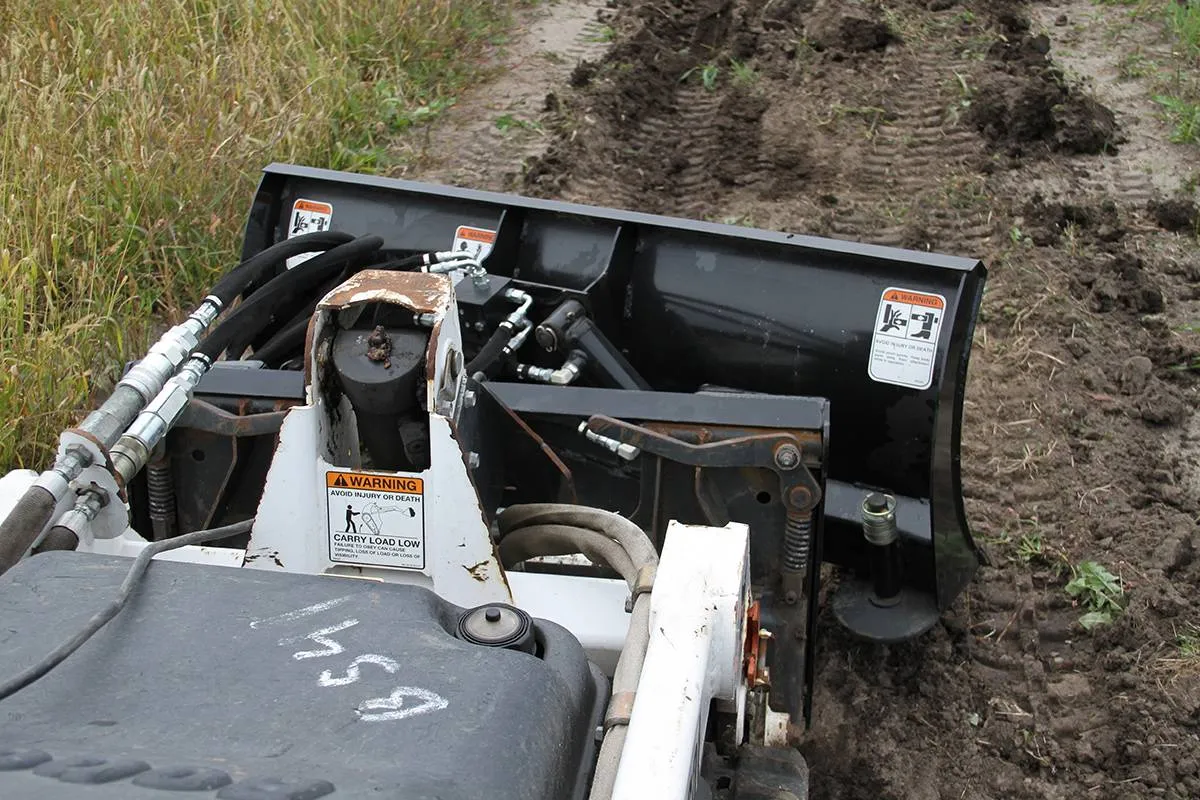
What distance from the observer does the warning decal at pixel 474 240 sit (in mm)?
3131

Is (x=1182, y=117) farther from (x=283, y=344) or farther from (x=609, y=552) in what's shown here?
(x=609, y=552)

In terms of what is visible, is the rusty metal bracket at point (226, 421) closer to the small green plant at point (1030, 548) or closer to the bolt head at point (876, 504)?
the bolt head at point (876, 504)

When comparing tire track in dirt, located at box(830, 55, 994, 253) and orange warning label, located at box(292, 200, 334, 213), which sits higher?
orange warning label, located at box(292, 200, 334, 213)

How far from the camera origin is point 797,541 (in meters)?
2.29

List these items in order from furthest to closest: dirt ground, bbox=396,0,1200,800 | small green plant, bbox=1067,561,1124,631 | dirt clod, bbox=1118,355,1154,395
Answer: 1. dirt clod, bbox=1118,355,1154,395
2. small green plant, bbox=1067,561,1124,631
3. dirt ground, bbox=396,0,1200,800

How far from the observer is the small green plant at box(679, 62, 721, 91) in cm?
627

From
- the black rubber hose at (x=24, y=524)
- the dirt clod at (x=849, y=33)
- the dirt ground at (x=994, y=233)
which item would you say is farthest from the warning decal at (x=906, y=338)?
the dirt clod at (x=849, y=33)

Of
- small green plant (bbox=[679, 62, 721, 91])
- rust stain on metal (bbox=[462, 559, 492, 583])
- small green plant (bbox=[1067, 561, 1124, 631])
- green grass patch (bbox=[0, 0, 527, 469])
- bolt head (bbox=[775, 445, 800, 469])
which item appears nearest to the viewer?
rust stain on metal (bbox=[462, 559, 492, 583])

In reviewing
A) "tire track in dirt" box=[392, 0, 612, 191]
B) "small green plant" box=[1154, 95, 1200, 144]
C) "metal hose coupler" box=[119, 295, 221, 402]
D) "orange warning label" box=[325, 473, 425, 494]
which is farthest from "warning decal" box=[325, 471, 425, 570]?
"small green plant" box=[1154, 95, 1200, 144]

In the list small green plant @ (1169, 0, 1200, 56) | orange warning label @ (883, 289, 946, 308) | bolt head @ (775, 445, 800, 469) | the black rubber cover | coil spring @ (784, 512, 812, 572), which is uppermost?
small green plant @ (1169, 0, 1200, 56)

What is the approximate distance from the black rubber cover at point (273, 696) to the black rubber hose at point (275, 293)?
0.84 metres

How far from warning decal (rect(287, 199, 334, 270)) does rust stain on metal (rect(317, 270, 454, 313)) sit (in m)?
1.30

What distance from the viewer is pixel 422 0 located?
265 inches

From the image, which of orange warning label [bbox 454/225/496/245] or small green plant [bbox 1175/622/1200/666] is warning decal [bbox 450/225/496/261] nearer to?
orange warning label [bbox 454/225/496/245]
